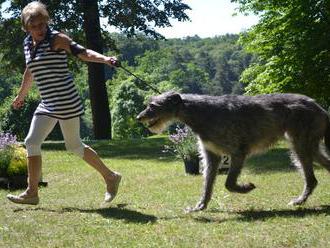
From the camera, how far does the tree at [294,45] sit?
1769 cm

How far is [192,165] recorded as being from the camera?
11.1 m

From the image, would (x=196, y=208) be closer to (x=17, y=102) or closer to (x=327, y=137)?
(x=327, y=137)

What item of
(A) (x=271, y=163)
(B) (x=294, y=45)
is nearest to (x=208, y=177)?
(A) (x=271, y=163)

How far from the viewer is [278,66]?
19.2 metres

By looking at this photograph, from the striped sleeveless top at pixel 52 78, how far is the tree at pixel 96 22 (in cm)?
1643

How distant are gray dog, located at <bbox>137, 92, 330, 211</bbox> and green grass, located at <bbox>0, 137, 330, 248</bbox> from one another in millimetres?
513

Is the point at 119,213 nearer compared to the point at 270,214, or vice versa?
the point at 270,214

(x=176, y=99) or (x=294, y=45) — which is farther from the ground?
(x=294, y=45)

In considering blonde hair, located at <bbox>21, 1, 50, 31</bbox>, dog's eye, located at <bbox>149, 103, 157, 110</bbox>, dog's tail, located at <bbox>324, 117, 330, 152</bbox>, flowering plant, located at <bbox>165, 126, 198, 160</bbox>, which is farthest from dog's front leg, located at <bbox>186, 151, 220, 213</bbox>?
flowering plant, located at <bbox>165, 126, 198, 160</bbox>

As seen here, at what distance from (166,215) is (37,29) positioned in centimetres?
271

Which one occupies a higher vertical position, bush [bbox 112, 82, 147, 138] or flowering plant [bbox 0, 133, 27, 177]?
flowering plant [bbox 0, 133, 27, 177]

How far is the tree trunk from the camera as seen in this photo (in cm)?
2339

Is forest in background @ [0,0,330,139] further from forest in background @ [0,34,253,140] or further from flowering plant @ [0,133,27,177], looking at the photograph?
flowering plant @ [0,133,27,177]

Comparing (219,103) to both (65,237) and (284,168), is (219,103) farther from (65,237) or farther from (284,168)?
(284,168)
